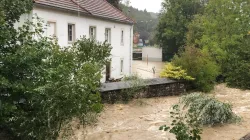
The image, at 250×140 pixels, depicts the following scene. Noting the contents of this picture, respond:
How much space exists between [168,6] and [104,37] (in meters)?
28.2

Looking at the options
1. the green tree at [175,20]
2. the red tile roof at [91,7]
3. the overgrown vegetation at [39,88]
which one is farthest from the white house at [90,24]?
the green tree at [175,20]

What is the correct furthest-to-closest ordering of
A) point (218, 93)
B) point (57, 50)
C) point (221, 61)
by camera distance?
point (221, 61)
point (218, 93)
point (57, 50)

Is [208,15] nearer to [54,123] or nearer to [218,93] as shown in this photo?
[218,93]

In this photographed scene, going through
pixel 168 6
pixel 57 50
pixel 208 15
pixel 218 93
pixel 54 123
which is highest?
pixel 168 6

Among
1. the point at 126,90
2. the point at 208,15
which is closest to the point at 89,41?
the point at 126,90

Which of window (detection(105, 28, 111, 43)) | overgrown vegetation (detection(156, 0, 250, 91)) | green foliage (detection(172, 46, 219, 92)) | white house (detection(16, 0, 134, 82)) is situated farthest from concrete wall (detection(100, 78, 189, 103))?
window (detection(105, 28, 111, 43))

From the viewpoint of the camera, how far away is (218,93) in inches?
653

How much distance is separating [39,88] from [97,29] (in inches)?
602

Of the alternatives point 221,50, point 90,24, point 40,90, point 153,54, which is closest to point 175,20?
point 153,54

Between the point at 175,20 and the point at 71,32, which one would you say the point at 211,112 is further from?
the point at 175,20

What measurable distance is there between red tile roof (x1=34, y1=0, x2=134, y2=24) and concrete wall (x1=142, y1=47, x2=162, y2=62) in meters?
25.8

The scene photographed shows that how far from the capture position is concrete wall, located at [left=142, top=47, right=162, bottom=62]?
51.0 metres

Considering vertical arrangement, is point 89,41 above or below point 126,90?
above

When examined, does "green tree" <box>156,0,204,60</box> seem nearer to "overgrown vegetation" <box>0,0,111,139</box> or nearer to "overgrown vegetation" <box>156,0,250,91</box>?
"overgrown vegetation" <box>156,0,250,91</box>
